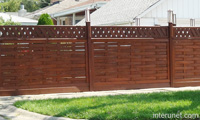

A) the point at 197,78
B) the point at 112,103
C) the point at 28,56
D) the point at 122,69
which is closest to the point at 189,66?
the point at 197,78

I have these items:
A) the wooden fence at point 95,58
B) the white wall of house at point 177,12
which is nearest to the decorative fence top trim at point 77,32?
the wooden fence at point 95,58

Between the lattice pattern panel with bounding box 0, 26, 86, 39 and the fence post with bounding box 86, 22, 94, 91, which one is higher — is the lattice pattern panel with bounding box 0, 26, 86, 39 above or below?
above

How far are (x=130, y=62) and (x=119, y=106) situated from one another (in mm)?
3616

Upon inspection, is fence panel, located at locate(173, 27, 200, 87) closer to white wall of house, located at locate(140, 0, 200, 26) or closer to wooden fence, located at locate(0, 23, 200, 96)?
wooden fence, located at locate(0, 23, 200, 96)

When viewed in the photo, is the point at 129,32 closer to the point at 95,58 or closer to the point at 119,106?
the point at 95,58

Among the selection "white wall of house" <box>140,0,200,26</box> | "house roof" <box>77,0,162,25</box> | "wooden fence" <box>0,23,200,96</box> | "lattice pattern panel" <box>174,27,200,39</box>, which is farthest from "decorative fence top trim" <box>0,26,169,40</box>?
"white wall of house" <box>140,0,200,26</box>

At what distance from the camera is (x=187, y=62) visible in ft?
38.6

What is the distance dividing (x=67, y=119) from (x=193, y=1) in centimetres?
1225

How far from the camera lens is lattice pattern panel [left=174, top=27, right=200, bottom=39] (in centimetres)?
→ 1167

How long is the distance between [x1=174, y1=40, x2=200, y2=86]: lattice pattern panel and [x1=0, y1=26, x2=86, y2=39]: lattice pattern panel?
3350 millimetres

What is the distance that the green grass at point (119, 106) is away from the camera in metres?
7.04

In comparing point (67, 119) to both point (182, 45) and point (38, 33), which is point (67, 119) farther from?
point (182, 45)

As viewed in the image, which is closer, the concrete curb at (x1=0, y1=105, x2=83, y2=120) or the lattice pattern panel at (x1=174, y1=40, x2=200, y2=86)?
the concrete curb at (x1=0, y1=105, x2=83, y2=120)

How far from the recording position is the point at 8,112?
7.97 meters
